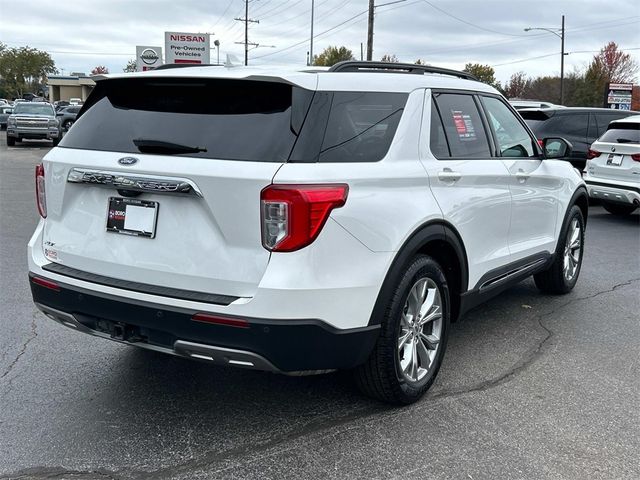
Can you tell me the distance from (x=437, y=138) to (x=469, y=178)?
0.37 meters

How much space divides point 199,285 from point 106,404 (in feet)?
3.85

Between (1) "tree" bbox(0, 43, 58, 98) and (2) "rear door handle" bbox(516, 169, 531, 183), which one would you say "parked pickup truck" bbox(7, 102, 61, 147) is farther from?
(1) "tree" bbox(0, 43, 58, 98)

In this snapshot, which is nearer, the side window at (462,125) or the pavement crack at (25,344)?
the side window at (462,125)

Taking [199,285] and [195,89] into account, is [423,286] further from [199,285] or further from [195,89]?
[195,89]

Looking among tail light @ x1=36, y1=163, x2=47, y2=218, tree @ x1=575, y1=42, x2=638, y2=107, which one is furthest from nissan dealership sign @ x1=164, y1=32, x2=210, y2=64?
tree @ x1=575, y1=42, x2=638, y2=107

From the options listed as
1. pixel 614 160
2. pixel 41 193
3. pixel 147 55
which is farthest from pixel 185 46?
pixel 41 193

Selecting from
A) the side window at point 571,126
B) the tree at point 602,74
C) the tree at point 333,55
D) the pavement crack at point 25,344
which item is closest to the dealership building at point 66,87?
the tree at point 333,55

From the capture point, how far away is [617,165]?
34.0 feet

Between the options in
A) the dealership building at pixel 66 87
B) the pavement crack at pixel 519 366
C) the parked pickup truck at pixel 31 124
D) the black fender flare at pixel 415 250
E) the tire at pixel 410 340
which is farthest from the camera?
the dealership building at pixel 66 87

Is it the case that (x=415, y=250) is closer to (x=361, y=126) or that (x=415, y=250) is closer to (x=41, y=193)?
(x=361, y=126)

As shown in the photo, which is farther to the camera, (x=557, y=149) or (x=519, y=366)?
(x=557, y=149)

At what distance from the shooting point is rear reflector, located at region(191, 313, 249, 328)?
2941 mm

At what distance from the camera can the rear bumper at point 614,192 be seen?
10141 millimetres

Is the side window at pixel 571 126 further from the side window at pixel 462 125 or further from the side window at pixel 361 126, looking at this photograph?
the side window at pixel 361 126
